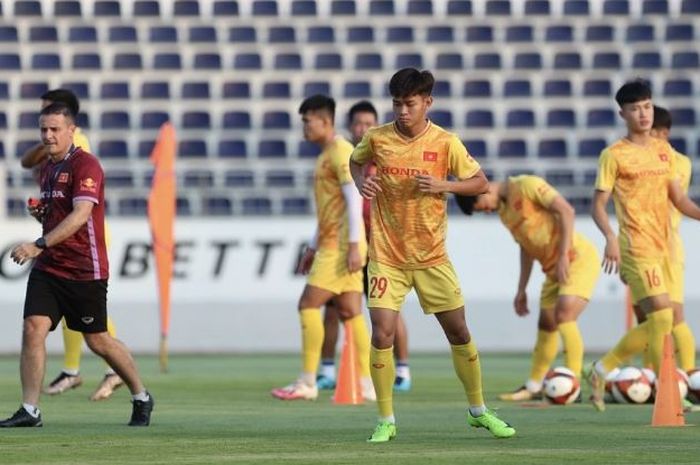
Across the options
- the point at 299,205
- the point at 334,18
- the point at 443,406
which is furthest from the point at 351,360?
the point at 334,18

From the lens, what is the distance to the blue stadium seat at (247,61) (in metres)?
27.5

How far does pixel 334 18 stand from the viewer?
27906 mm

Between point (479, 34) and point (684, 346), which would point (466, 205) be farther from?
point (479, 34)

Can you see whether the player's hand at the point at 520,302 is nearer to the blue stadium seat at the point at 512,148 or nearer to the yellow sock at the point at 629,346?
the yellow sock at the point at 629,346

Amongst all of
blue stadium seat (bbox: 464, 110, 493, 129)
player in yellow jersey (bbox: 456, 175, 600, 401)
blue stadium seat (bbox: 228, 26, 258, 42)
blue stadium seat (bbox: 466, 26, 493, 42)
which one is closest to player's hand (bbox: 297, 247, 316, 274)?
player in yellow jersey (bbox: 456, 175, 600, 401)

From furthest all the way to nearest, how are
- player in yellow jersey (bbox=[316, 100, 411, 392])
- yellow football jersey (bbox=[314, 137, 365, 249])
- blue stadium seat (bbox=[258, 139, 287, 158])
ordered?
blue stadium seat (bbox=[258, 139, 287, 158]), player in yellow jersey (bbox=[316, 100, 411, 392]), yellow football jersey (bbox=[314, 137, 365, 249])

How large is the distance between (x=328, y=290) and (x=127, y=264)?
367 inches

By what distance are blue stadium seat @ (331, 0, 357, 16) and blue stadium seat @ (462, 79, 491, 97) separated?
2.41 metres

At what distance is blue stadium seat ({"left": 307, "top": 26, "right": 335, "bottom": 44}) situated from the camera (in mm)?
27750

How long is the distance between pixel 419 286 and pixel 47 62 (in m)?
19.7

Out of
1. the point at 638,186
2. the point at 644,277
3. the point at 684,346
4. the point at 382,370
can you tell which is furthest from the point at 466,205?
the point at 382,370

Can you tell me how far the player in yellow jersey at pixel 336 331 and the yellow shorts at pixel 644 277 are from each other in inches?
102

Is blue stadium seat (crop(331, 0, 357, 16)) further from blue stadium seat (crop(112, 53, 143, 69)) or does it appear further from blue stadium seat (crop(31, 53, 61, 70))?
blue stadium seat (crop(31, 53, 61, 70))

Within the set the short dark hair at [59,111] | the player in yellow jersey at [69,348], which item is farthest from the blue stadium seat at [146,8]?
the short dark hair at [59,111]
